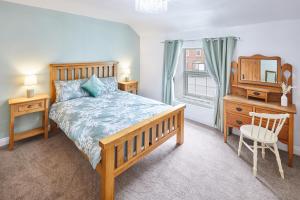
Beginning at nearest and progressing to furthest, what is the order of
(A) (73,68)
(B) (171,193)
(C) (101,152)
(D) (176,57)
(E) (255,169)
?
(C) (101,152), (B) (171,193), (E) (255,169), (A) (73,68), (D) (176,57)

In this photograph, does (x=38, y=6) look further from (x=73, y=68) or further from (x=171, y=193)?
(x=171, y=193)

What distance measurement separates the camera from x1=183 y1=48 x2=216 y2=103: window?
13.6 feet

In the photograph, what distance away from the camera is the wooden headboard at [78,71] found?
353cm

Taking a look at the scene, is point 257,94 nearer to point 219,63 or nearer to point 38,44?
point 219,63

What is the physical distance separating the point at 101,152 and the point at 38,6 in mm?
2937

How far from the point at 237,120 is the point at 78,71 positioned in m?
3.22

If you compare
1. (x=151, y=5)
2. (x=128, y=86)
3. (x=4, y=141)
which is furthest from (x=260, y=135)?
(x=4, y=141)

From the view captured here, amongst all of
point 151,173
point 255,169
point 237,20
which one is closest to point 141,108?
point 151,173

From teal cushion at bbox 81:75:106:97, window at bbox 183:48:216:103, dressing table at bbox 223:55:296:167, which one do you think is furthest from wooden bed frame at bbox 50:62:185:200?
window at bbox 183:48:216:103

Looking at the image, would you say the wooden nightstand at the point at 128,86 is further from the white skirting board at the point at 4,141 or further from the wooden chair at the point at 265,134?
the wooden chair at the point at 265,134

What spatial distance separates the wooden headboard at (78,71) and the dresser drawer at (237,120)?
2.84m

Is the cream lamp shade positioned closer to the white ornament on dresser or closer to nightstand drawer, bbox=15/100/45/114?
nightstand drawer, bbox=15/100/45/114

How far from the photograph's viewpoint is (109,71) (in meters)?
4.52

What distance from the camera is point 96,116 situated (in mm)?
2586
